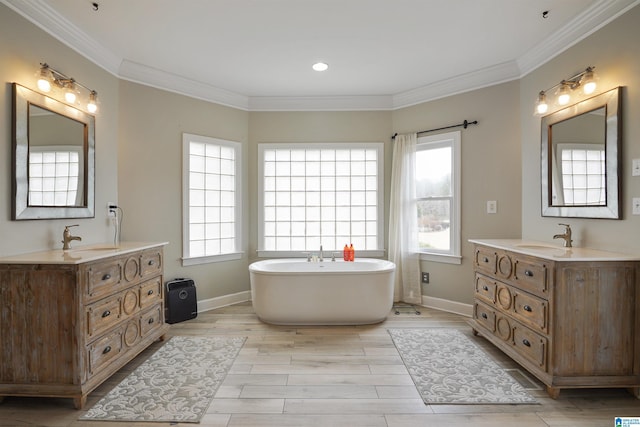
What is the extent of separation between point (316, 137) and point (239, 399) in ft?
10.7

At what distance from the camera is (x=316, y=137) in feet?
14.6

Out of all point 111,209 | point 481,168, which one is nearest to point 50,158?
point 111,209

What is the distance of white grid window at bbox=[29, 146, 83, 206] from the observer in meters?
2.42

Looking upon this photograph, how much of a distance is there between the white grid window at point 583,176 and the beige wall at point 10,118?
13.9ft

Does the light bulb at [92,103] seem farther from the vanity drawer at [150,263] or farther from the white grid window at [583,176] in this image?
the white grid window at [583,176]

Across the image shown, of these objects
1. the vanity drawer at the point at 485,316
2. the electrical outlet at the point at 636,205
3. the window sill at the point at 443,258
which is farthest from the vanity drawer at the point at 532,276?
the window sill at the point at 443,258

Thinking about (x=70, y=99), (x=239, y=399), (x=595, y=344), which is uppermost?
(x=70, y=99)

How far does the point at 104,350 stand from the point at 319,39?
3022 millimetres

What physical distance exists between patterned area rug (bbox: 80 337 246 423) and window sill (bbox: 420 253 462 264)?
2.45 m

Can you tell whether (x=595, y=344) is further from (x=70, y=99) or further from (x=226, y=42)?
(x=70, y=99)

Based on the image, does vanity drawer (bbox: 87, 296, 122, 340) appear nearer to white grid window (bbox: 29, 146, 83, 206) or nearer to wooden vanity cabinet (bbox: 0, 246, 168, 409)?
wooden vanity cabinet (bbox: 0, 246, 168, 409)

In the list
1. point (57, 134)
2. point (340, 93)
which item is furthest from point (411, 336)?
point (57, 134)

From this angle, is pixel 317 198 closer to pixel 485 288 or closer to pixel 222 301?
pixel 222 301

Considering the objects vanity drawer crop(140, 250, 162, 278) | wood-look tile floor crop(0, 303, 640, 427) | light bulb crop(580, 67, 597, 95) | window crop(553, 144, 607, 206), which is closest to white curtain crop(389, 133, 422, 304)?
wood-look tile floor crop(0, 303, 640, 427)
